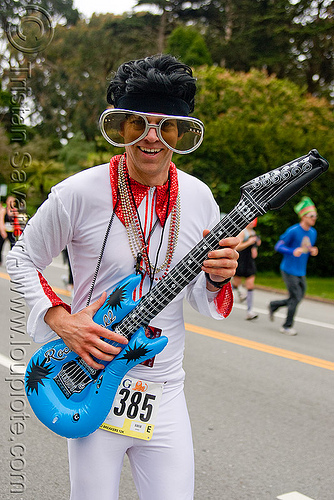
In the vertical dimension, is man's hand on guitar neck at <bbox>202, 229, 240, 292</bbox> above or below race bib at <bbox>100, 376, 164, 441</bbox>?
above

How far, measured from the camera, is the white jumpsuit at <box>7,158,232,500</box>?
215 cm

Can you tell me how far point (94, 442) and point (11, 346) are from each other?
5154 mm

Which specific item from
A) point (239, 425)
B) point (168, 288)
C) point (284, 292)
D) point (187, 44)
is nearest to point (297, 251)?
point (239, 425)

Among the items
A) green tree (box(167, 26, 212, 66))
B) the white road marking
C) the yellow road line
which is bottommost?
the yellow road line

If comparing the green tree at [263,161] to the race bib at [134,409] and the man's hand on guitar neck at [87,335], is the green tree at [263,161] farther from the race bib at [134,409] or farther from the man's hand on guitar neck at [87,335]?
the man's hand on guitar neck at [87,335]

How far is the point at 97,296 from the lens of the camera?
226cm

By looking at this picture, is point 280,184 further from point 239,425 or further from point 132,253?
point 239,425

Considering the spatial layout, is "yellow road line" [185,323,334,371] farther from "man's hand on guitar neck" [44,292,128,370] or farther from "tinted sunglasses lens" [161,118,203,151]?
"man's hand on guitar neck" [44,292,128,370]

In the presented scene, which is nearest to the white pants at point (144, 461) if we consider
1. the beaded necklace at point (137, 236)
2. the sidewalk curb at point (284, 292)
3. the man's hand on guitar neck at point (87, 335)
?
the man's hand on guitar neck at point (87, 335)

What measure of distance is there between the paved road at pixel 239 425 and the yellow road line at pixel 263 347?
14mm

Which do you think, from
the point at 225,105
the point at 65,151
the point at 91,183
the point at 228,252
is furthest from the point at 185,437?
the point at 65,151

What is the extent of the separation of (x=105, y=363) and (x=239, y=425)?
10.5 ft

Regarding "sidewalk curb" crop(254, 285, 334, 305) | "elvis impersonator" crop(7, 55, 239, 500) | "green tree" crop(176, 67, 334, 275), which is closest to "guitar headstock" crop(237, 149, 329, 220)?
"elvis impersonator" crop(7, 55, 239, 500)

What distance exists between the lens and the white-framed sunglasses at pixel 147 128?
218cm
